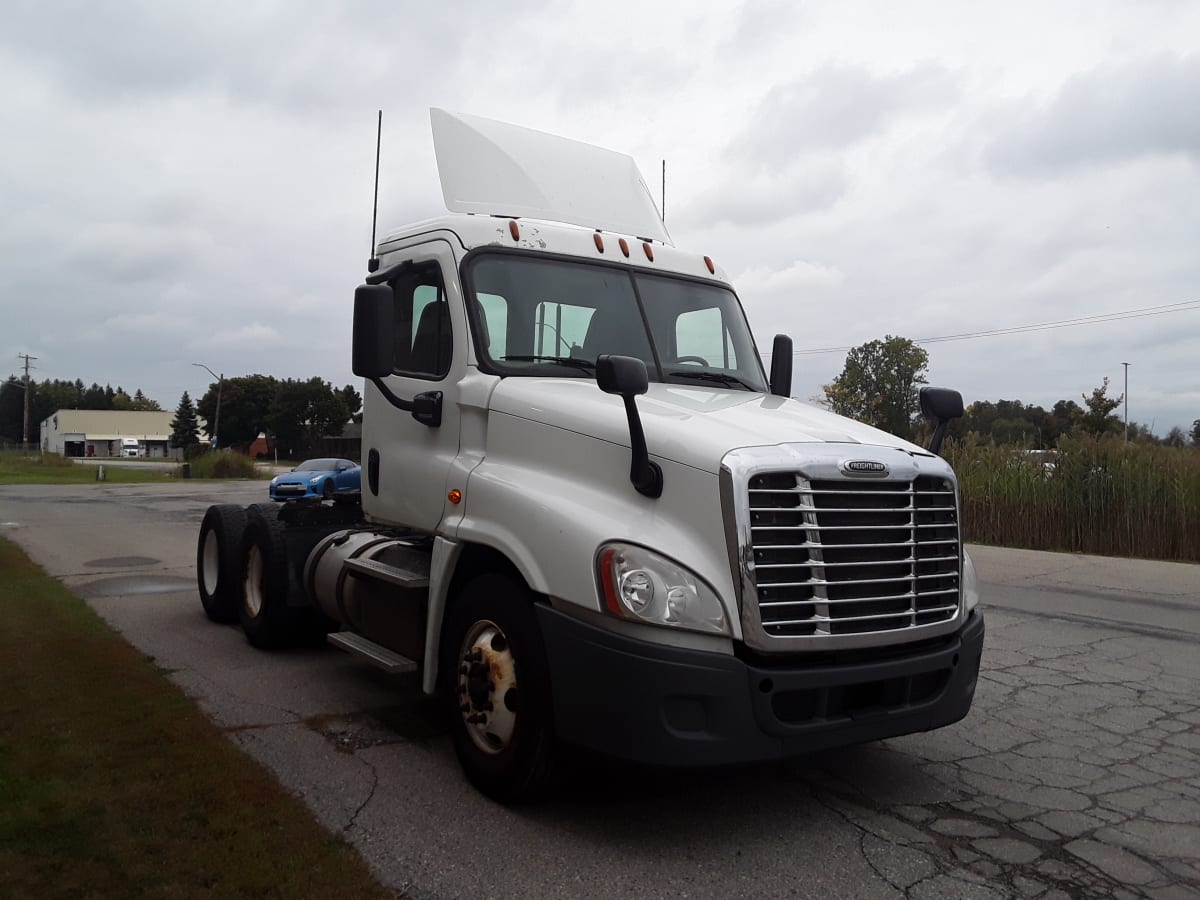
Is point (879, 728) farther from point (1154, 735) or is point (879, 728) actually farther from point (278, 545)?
point (278, 545)

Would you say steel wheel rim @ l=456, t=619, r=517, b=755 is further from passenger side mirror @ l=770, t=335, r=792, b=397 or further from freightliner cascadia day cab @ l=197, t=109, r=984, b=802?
passenger side mirror @ l=770, t=335, r=792, b=397

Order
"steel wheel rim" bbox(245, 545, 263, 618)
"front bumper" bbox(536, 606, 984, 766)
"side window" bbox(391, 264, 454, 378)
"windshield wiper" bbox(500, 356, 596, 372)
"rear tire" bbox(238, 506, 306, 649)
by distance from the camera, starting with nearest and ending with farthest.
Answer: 1. "front bumper" bbox(536, 606, 984, 766)
2. "windshield wiper" bbox(500, 356, 596, 372)
3. "side window" bbox(391, 264, 454, 378)
4. "rear tire" bbox(238, 506, 306, 649)
5. "steel wheel rim" bbox(245, 545, 263, 618)

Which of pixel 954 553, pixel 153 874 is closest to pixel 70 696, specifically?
pixel 153 874

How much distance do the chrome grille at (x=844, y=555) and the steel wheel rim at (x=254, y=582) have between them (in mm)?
4643

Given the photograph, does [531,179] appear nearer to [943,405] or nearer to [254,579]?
[943,405]

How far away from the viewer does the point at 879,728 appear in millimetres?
3861

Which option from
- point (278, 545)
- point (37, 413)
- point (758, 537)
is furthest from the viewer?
point (37, 413)

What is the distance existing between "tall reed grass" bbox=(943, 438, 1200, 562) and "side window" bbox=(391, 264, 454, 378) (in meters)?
13.5

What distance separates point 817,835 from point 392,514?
290 centimetres

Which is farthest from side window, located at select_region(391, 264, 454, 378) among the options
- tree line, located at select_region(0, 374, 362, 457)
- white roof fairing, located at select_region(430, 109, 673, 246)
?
tree line, located at select_region(0, 374, 362, 457)

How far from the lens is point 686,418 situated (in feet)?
13.6

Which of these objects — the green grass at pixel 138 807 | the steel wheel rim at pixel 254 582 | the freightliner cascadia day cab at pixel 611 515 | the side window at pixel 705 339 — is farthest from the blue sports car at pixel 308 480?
the side window at pixel 705 339

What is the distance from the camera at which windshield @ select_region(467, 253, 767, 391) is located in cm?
496

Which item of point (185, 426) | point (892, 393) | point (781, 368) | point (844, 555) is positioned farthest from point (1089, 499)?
point (185, 426)
